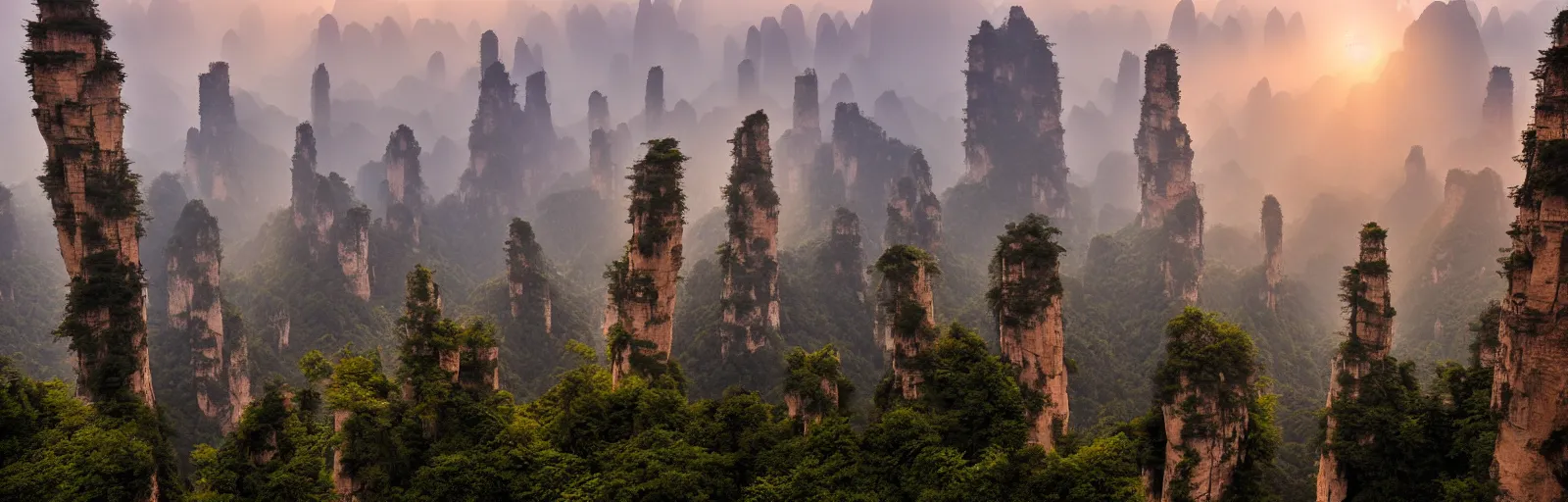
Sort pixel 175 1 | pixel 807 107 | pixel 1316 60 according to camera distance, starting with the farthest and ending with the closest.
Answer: pixel 175 1 → pixel 1316 60 → pixel 807 107

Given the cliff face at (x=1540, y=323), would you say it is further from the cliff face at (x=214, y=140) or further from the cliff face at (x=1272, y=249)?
the cliff face at (x=214, y=140)

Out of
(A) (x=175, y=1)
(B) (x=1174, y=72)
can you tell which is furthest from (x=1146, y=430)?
(A) (x=175, y=1)

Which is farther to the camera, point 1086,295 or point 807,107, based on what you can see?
point 807,107

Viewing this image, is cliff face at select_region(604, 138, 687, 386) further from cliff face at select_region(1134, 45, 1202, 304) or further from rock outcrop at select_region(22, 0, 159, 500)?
cliff face at select_region(1134, 45, 1202, 304)

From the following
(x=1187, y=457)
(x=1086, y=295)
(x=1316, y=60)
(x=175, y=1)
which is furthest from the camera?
(x=175, y=1)

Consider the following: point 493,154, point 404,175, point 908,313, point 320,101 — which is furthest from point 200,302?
point 320,101

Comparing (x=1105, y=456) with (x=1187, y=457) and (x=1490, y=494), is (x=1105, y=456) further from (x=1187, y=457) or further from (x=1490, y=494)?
(x=1490, y=494)
